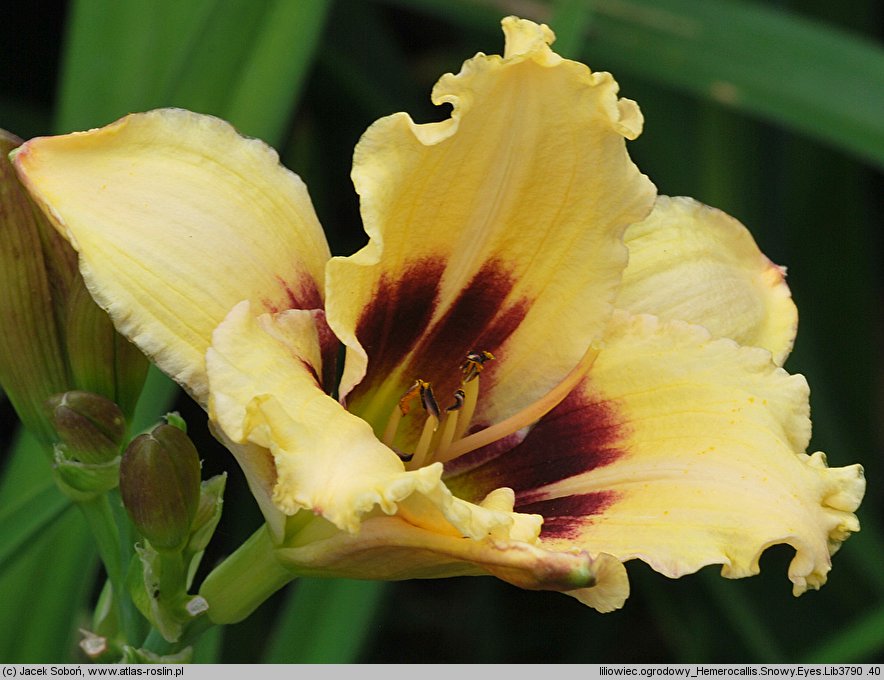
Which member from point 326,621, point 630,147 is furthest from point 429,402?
point 630,147

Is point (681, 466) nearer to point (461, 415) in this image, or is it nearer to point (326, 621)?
point (461, 415)

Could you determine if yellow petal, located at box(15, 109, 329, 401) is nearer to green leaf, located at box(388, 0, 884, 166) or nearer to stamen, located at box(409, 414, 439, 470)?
stamen, located at box(409, 414, 439, 470)

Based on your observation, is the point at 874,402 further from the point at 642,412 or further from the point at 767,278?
the point at 642,412

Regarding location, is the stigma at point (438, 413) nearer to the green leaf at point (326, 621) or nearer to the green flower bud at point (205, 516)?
the green flower bud at point (205, 516)

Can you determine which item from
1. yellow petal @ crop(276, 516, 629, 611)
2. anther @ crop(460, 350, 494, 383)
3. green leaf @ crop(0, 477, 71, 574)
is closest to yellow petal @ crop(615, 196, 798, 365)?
anther @ crop(460, 350, 494, 383)

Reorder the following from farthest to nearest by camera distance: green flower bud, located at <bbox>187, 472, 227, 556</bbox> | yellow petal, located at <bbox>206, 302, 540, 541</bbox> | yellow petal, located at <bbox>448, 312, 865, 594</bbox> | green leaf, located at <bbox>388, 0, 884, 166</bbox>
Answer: green leaf, located at <bbox>388, 0, 884, 166</bbox> < green flower bud, located at <bbox>187, 472, 227, 556</bbox> < yellow petal, located at <bbox>448, 312, 865, 594</bbox> < yellow petal, located at <bbox>206, 302, 540, 541</bbox>

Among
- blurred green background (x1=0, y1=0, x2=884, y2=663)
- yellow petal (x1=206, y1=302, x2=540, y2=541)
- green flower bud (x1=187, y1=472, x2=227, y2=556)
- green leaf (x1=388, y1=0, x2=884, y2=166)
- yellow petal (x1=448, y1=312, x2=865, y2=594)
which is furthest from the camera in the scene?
green leaf (x1=388, y1=0, x2=884, y2=166)
